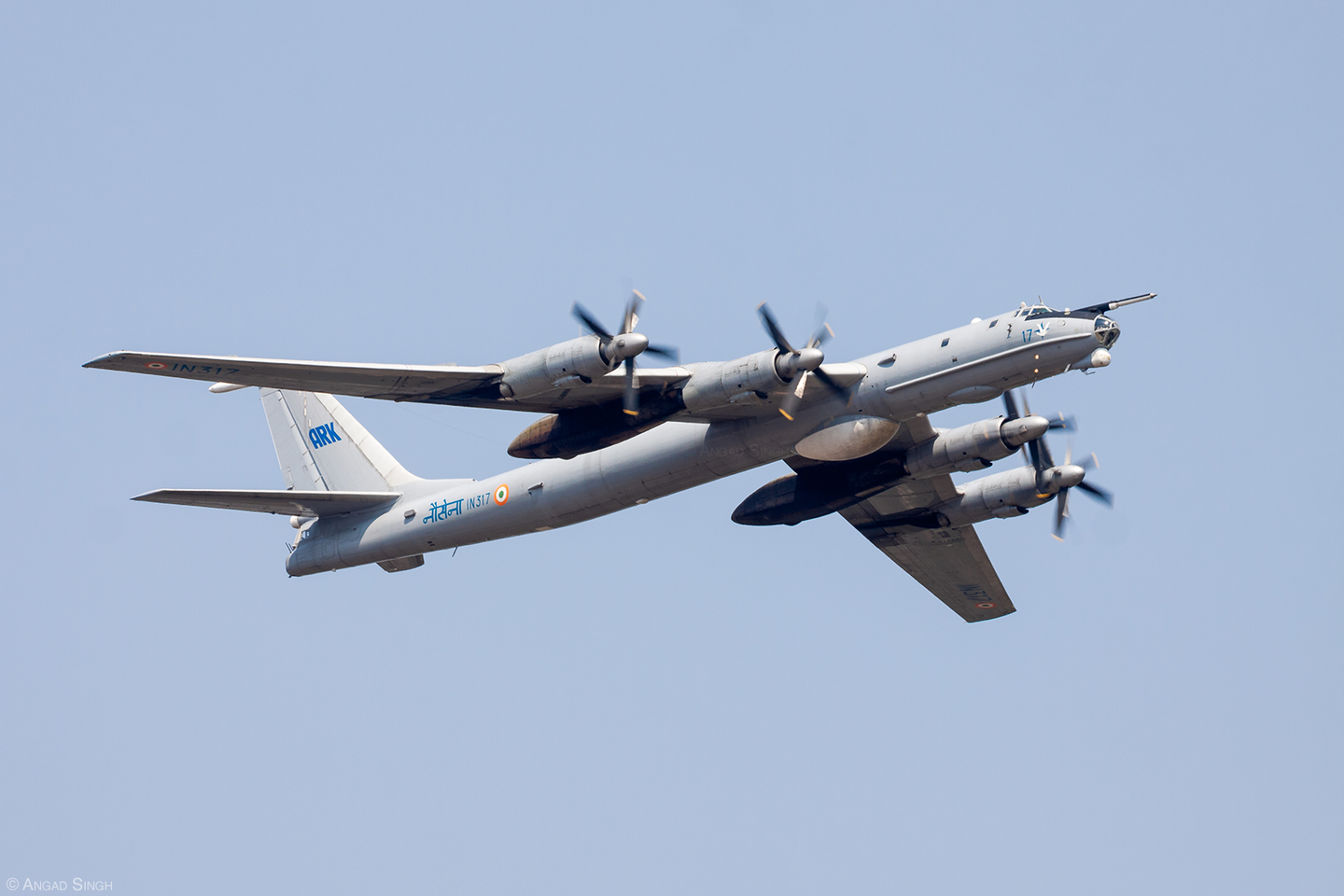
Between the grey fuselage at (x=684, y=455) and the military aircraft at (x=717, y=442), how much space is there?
0.04 m

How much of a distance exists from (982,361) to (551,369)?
8.74 m

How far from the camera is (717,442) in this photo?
31375 millimetres

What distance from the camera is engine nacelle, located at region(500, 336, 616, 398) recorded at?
27406 millimetres

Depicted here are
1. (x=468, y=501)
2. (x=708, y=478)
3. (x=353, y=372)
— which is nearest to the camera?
(x=353, y=372)

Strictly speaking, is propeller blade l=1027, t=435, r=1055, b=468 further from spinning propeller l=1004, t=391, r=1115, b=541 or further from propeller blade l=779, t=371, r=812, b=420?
propeller blade l=779, t=371, r=812, b=420

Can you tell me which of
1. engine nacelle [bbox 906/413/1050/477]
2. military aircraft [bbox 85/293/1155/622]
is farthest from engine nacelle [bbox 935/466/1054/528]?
engine nacelle [bbox 906/413/1050/477]

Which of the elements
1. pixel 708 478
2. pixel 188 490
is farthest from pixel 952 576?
pixel 188 490

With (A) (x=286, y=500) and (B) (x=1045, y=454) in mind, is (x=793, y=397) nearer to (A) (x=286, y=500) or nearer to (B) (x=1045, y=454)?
(B) (x=1045, y=454)

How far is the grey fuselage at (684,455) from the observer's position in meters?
28.4

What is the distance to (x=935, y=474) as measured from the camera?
33.6 m

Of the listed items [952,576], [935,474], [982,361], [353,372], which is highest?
[353,372]

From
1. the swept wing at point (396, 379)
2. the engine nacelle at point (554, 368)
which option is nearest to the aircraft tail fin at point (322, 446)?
the swept wing at point (396, 379)

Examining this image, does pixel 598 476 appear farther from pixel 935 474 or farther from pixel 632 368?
pixel 935 474

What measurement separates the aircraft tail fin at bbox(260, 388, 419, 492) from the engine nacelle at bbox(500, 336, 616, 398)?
11306 mm
